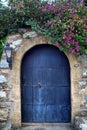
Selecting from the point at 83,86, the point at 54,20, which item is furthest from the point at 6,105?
the point at 54,20

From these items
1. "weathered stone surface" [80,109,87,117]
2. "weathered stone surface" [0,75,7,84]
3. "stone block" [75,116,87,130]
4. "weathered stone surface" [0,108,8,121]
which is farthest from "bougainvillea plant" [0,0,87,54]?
"weathered stone surface" [0,108,8,121]

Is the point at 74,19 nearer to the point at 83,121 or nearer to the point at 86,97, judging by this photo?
the point at 86,97

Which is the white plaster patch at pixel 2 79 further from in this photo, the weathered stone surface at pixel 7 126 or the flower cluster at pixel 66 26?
the flower cluster at pixel 66 26

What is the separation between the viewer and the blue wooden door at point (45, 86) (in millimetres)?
6277

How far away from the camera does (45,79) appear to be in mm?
6289

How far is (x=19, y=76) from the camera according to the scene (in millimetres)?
6004

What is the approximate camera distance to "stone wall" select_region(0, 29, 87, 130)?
5.93 m

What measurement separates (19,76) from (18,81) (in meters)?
0.13

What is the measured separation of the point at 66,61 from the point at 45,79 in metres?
0.73

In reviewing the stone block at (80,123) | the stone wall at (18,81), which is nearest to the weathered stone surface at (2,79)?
the stone wall at (18,81)

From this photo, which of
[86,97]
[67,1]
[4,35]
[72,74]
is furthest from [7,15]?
[86,97]

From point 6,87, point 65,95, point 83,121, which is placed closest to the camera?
point 83,121

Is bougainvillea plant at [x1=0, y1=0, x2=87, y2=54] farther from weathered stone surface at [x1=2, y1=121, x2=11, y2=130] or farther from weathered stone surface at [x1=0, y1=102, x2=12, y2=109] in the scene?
weathered stone surface at [x1=2, y1=121, x2=11, y2=130]

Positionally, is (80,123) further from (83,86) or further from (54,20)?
(54,20)
